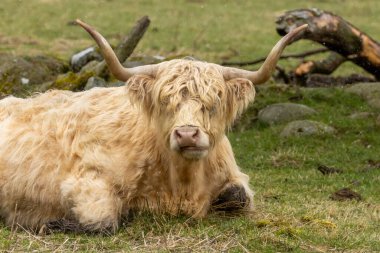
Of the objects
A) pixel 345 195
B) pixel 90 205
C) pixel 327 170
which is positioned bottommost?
pixel 327 170

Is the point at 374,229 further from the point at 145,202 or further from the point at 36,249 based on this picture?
the point at 36,249

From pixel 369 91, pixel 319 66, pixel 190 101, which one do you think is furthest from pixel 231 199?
pixel 319 66

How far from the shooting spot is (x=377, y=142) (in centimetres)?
1226

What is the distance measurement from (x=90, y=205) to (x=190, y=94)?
1196mm

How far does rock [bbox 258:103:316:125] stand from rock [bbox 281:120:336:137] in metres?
0.48

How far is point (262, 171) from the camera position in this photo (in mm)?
10898

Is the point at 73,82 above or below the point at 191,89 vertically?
below

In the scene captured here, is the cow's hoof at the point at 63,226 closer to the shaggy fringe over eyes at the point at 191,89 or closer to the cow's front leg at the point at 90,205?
the cow's front leg at the point at 90,205

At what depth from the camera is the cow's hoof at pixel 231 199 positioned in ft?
24.1

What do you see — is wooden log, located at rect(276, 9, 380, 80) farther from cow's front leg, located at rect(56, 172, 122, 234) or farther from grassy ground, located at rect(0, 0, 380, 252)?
cow's front leg, located at rect(56, 172, 122, 234)

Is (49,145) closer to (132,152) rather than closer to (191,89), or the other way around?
(132,152)

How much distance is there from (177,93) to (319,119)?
274 inches

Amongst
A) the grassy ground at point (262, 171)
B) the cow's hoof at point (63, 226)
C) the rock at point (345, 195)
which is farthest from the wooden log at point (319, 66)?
the cow's hoof at point (63, 226)

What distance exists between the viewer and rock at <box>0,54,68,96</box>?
14281 millimetres
